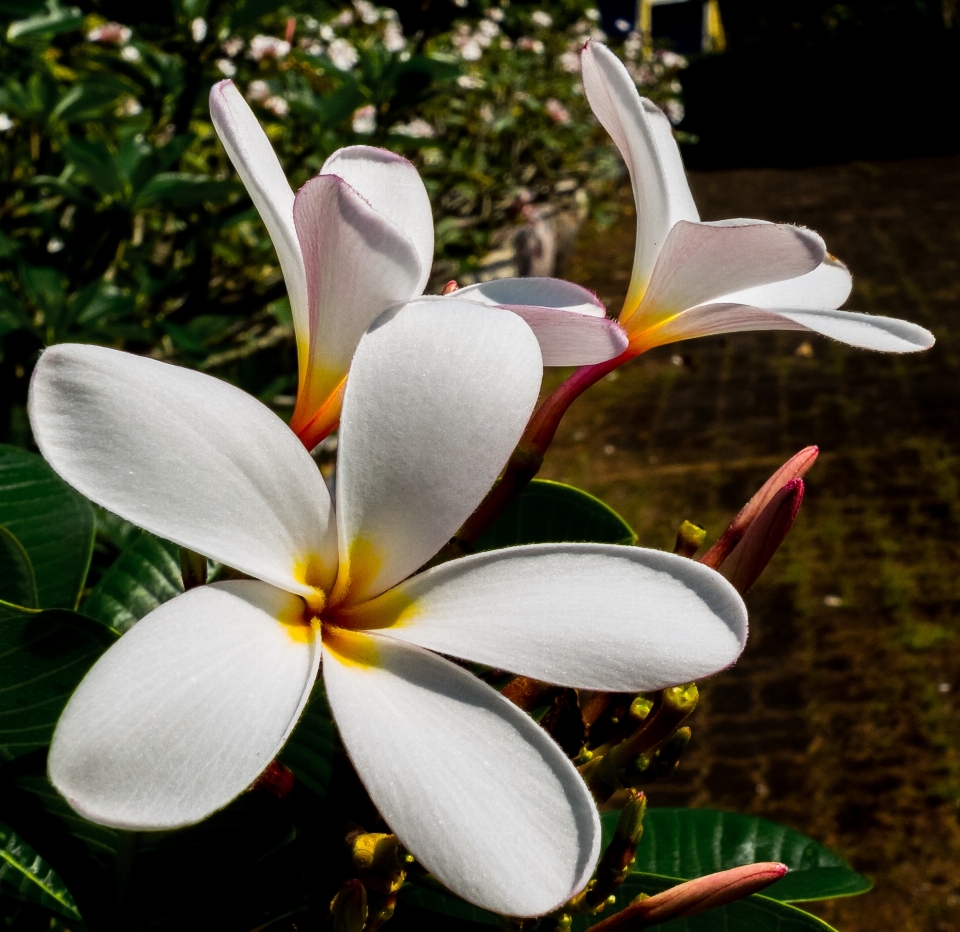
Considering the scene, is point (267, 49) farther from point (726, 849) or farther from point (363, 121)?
point (726, 849)

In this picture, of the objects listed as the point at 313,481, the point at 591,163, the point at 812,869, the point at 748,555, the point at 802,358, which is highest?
the point at 313,481

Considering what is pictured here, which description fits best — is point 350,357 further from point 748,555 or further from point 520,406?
point 748,555

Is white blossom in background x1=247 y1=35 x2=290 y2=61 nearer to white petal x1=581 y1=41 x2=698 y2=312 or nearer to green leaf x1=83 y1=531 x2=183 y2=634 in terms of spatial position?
green leaf x1=83 y1=531 x2=183 y2=634

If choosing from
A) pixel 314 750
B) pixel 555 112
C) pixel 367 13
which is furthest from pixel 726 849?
pixel 555 112

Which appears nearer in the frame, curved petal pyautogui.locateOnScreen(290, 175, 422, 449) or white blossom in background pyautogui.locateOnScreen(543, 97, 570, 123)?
curved petal pyautogui.locateOnScreen(290, 175, 422, 449)

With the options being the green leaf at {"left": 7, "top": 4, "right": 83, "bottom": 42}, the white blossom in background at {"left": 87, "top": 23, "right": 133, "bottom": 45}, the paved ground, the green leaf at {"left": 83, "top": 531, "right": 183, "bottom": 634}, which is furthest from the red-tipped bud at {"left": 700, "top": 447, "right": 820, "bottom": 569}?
the paved ground

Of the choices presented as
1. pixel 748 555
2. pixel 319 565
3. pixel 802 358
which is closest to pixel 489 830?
pixel 319 565

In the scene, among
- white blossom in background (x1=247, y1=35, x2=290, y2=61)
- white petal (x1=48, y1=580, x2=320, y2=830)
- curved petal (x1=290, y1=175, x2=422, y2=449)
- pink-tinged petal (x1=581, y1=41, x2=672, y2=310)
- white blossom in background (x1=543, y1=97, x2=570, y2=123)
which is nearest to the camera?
white petal (x1=48, y1=580, x2=320, y2=830)

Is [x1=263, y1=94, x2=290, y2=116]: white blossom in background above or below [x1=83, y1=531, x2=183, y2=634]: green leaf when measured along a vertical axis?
below
